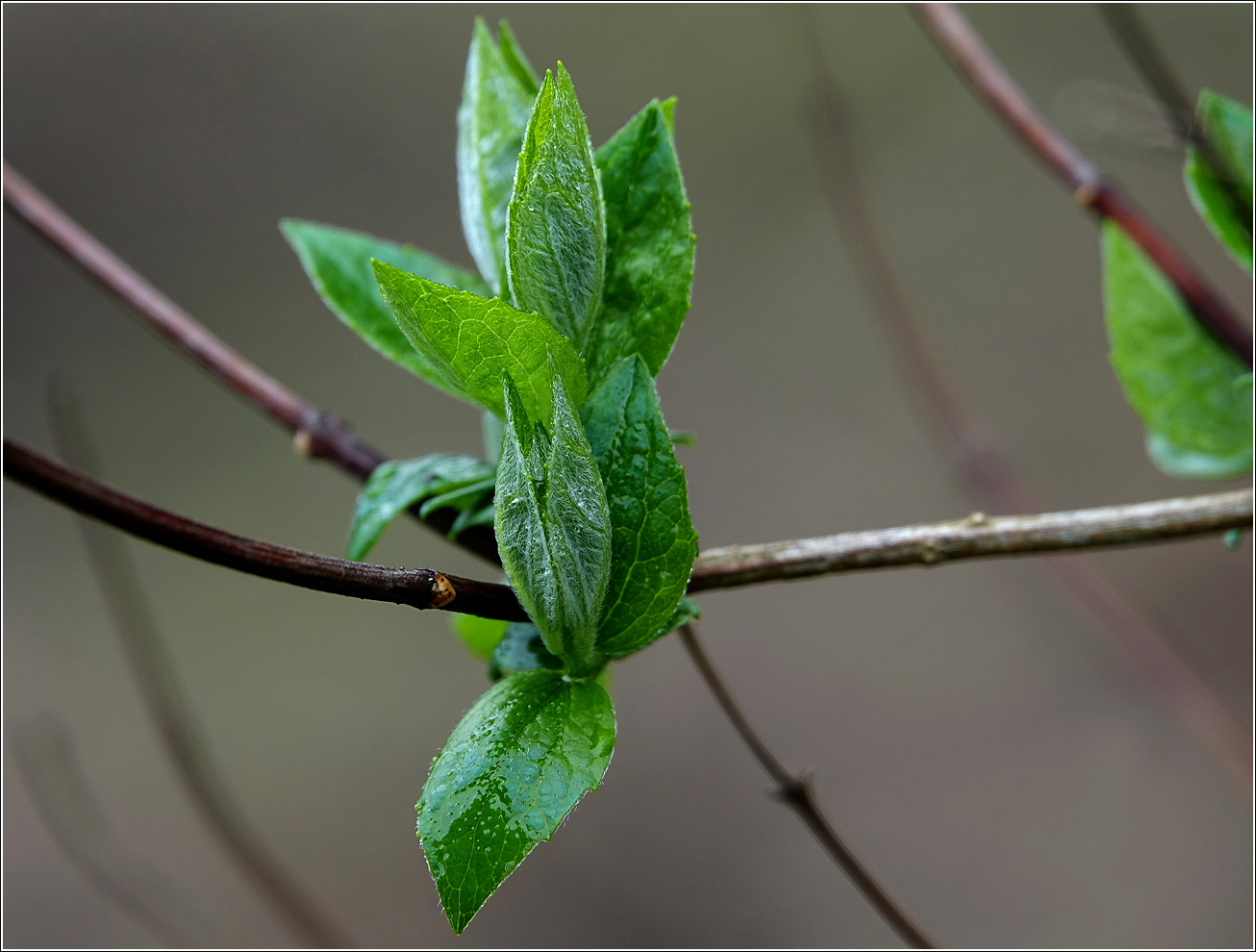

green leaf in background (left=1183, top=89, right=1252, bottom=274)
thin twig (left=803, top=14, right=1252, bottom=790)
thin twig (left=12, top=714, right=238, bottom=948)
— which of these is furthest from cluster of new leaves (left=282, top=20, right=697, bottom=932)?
thin twig (left=12, top=714, right=238, bottom=948)

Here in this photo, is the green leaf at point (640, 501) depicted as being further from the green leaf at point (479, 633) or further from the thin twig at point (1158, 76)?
the thin twig at point (1158, 76)

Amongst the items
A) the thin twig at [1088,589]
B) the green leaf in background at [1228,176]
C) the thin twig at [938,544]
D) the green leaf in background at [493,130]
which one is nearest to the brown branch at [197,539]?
the thin twig at [938,544]

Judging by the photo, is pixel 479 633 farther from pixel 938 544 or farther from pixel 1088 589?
pixel 1088 589

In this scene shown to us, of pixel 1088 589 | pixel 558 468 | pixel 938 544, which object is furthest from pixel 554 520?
pixel 1088 589

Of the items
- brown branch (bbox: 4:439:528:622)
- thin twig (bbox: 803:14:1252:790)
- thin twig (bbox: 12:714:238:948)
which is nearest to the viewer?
brown branch (bbox: 4:439:528:622)

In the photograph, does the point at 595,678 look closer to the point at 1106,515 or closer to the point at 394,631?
the point at 1106,515

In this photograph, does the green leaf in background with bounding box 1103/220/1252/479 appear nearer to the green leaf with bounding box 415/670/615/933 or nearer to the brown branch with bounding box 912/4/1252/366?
the brown branch with bounding box 912/4/1252/366

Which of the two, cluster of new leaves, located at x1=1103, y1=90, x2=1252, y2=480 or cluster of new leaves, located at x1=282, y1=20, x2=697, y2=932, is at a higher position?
cluster of new leaves, located at x1=282, y1=20, x2=697, y2=932
